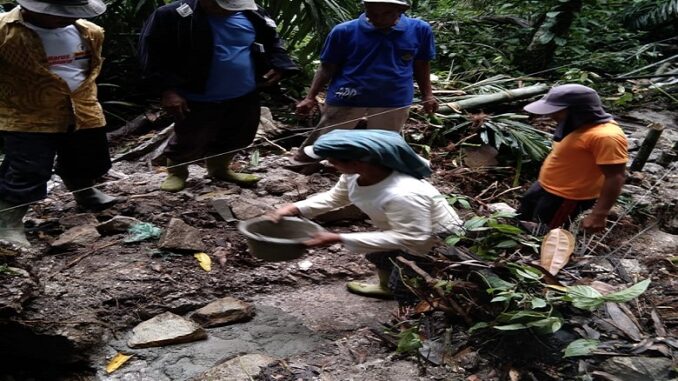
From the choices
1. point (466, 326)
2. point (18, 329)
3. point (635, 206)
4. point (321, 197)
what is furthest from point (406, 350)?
point (635, 206)

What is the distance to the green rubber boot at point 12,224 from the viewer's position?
3127mm

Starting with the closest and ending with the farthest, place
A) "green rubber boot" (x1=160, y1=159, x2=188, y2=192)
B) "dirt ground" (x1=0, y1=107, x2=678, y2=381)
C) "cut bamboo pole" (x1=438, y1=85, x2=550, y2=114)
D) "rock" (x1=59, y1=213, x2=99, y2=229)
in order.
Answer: "dirt ground" (x1=0, y1=107, x2=678, y2=381), "rock" (x1=59, y1=213, x2=99, y2=229), "green rubber boot" (x1=160, y1=159, x2=188, y2=192), "cut bamboo pole" (x1=438, y1=85, x2=550, y2=114)

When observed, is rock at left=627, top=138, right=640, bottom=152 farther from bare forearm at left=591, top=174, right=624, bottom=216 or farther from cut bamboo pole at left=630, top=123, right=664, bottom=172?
bare forearm at left=591, top=174, right=624, bottom=216

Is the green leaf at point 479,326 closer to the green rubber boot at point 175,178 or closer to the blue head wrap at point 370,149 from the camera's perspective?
the blue head wrap at point 370,149

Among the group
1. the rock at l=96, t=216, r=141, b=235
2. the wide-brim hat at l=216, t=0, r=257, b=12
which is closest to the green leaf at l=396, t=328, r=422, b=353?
the rock at l=96, t=216, r=141, b=235

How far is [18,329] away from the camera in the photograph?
2580mm

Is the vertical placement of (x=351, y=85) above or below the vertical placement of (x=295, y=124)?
above

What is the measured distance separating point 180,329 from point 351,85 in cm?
183

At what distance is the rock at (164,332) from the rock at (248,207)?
108cm

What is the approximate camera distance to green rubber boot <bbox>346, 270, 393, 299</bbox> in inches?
120

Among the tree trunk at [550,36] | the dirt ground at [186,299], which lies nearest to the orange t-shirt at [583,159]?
the dirt ground at [186,299]

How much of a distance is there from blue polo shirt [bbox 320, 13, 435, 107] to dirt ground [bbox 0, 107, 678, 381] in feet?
2.79

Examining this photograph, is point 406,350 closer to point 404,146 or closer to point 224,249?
point 404,146

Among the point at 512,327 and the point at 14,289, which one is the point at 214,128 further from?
the point at 512,327
